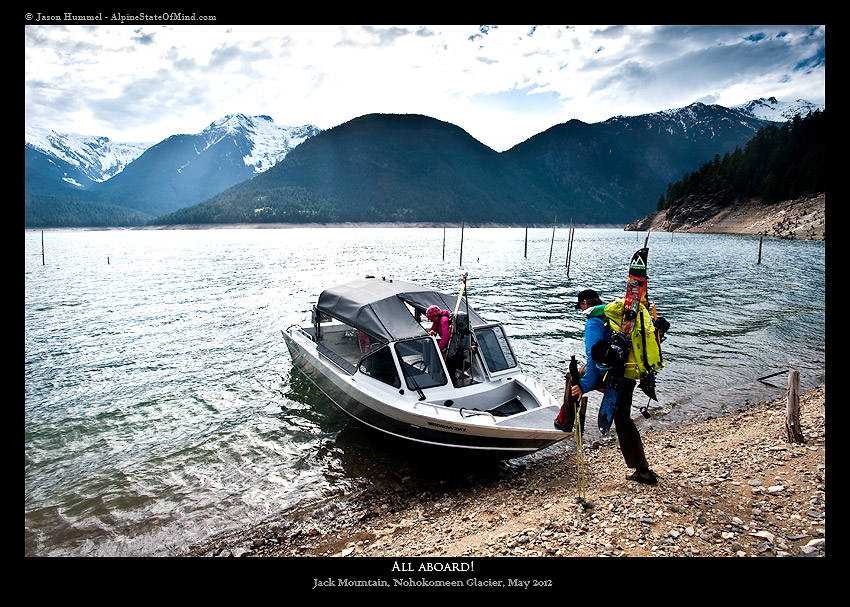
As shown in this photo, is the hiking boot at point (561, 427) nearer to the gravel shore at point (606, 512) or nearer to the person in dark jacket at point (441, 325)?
the gravel shore at point (606, 512)

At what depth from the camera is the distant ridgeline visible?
92.8 meters

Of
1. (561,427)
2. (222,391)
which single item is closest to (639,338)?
(561,427)

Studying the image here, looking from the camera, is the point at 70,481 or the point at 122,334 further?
the point at 122,334

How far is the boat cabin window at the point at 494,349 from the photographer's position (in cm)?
999

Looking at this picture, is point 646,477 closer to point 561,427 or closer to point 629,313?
point 561,427

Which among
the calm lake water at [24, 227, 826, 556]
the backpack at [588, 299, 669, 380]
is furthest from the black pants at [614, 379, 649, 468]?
the calm lake water at [24, 227, 826, 556]

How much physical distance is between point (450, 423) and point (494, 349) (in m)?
2.63

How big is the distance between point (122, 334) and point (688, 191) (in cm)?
14383

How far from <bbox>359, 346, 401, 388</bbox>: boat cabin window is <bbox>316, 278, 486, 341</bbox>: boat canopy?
0.36 meters

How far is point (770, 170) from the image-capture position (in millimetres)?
104125
